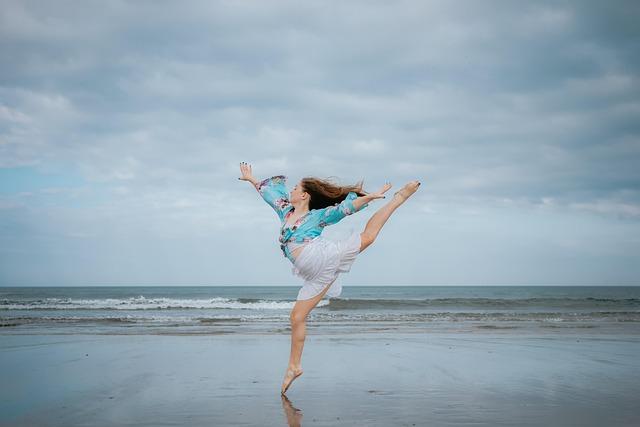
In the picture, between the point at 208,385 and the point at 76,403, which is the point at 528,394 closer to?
the point at 208,385

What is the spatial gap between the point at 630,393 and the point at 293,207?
11.8 feet

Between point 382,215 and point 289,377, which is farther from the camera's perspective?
point 382,215

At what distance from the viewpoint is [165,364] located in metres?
7.20

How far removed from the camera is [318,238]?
5387mm

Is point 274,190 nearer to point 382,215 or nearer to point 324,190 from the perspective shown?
point 324,190

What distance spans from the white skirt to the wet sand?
39.5 inches

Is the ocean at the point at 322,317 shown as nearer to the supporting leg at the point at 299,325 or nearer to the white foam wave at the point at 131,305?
the white foam wave at the point at 131,305

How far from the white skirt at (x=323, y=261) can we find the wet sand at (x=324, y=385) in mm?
1002

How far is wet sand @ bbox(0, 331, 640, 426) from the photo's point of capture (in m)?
4.32

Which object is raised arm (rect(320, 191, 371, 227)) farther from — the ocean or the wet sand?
the ocean

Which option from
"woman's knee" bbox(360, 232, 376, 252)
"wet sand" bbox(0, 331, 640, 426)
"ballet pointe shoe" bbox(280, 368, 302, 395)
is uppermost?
"woman's knee" bbox(360, 232, 376, 252)

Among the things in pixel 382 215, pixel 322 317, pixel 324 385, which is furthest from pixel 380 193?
pixel 322 317

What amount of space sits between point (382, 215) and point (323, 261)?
696 millimetres

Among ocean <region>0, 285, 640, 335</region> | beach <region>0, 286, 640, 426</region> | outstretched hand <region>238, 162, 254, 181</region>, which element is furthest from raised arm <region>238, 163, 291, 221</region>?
ocean <region>0, 285, 640, 335</region>
